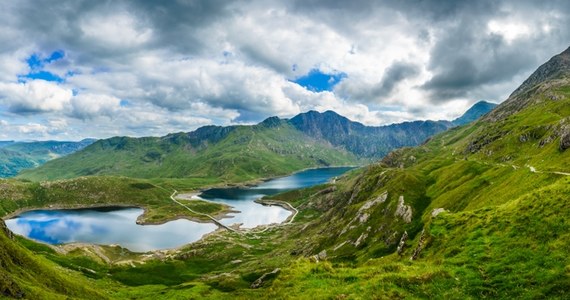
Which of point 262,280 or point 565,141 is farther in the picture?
point 262,280

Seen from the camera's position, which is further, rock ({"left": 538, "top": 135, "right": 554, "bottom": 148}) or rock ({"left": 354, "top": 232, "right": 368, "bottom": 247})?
rock ({"left": 354, "top": 232, "right": 368, "bottom": 247})

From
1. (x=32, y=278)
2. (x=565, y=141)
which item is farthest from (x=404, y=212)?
(x=32, y=278)

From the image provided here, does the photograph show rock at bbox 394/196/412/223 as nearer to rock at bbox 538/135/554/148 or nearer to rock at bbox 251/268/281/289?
rock at bbox 251/268/281/289

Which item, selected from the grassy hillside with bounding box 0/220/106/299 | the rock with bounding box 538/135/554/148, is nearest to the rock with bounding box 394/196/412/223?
the rock with bounding box 538/135/554/148

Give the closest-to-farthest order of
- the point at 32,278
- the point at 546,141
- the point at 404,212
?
the point at 32,278, the point at 404,212, the point at 546,141

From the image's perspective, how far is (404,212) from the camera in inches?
5797

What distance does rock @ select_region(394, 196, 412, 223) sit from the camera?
467ft

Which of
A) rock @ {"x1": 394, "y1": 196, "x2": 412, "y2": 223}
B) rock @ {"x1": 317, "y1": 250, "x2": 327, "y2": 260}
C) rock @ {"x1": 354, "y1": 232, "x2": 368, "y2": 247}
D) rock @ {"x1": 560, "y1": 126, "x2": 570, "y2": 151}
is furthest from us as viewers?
rock @ {"x1": 317, "y1": 250, "x2": 327, "y2": 260}

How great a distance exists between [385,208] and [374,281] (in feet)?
462

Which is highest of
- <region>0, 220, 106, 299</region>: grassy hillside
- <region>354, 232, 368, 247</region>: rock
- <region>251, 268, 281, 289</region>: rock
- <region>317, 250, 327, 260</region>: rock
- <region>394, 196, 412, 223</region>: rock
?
<region>0, 220, 106, 299</region>: grassy hillside

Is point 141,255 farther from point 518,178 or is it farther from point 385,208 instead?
point 518,178

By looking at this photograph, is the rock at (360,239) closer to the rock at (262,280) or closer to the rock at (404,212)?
the rock at (404,212)

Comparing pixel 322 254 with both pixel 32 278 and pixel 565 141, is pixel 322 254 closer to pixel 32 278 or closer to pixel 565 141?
pixel 565 141

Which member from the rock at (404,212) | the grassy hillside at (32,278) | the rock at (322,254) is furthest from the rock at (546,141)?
the grassy hillside at (32,278)
